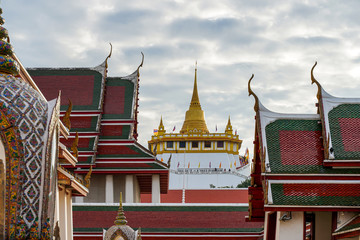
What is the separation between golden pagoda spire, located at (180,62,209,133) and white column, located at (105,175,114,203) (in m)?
42.5

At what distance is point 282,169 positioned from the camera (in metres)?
12.8

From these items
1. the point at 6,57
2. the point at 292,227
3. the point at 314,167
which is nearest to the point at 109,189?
the point at 292,227

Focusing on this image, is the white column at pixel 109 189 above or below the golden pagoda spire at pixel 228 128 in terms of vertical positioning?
below

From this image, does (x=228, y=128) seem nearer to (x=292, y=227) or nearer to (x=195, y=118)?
(x=195, y=118)

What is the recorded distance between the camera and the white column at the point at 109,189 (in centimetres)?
2507

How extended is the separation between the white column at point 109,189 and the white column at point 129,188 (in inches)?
20.8

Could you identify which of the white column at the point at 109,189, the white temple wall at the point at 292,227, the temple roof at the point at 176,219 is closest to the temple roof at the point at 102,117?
the white column at the point at 109,189

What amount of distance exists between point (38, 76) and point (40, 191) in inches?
899

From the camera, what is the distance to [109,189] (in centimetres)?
2536

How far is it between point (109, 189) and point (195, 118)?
45.5 meters

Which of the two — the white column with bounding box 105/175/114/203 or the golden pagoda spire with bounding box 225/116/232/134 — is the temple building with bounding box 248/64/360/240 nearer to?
the white column with bounding box 105/175/114/203

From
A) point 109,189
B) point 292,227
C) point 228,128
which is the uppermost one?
point 228,128

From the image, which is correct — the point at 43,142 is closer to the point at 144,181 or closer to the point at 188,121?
the point at 144,181

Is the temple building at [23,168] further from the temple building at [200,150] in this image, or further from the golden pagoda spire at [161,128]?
the golden pagoda spire at [161,128]
